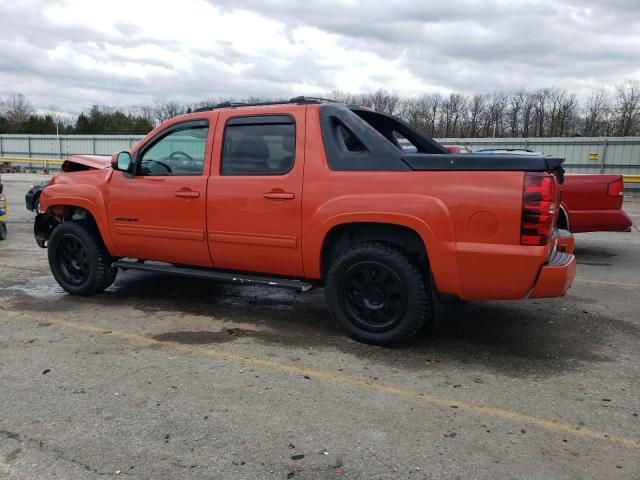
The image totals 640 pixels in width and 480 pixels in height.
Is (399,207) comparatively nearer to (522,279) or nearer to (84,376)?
(522,279)

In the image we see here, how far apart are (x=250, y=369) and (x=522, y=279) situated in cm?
199

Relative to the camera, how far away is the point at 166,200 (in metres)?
5.09

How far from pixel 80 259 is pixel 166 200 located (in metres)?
1.48

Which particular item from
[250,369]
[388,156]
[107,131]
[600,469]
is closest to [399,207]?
[388,156]

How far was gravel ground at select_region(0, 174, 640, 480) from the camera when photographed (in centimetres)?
278

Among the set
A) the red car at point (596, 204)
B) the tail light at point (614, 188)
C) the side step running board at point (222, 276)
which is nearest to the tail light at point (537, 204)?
the side step running board at point (222, 276)

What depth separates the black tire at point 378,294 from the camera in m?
4.12

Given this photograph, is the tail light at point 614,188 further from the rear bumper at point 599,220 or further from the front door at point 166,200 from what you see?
the front door at point 166,200

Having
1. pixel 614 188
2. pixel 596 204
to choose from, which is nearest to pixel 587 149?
pixel 614 188

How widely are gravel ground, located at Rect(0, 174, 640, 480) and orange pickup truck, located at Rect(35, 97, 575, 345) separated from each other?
48 centimetres

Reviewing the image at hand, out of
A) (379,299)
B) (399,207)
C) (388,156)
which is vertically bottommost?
(379,299)

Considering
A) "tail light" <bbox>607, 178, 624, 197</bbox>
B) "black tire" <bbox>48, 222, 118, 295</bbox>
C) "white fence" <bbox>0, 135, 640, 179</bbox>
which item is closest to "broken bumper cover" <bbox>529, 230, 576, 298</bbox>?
"black tire" <bbox>48, 222, 118, 295</bbox>

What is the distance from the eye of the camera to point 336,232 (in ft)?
14.7

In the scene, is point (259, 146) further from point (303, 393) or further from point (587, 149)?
point (587, 149)
